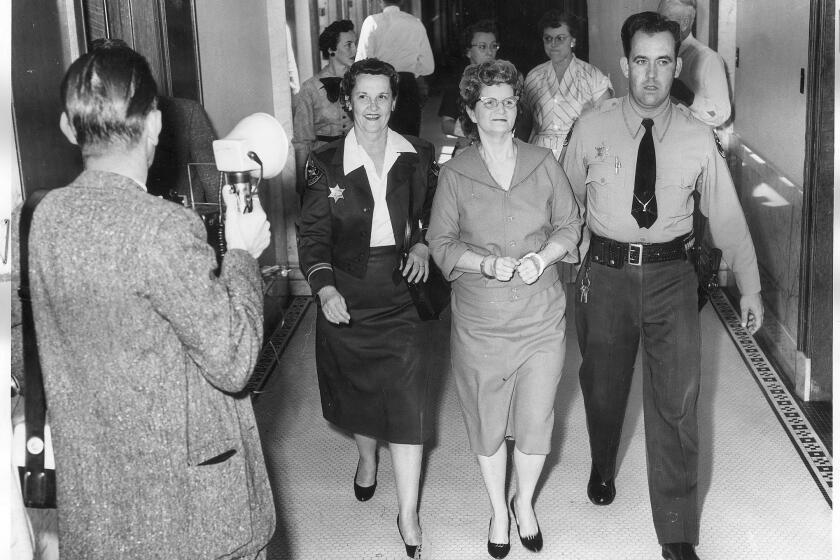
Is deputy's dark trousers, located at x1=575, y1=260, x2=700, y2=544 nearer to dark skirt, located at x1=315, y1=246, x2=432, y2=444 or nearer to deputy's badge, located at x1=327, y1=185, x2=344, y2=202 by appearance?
dark skirt, located at x1=315, y1=246, x2=432, y2=444

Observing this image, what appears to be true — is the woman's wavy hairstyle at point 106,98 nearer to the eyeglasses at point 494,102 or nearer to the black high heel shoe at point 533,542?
the eyeglasses at point 494,102

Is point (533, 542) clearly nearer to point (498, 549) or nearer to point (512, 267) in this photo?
point (498, 549)

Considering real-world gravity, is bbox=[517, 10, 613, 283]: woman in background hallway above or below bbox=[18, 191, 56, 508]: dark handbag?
above

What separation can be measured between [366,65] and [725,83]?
2655 mm

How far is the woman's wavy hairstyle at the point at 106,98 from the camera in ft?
5.79

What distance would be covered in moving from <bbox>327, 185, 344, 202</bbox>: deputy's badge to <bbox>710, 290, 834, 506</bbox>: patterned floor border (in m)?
2.10

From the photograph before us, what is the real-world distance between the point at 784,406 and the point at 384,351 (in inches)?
84.4

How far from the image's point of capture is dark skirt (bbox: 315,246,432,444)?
334 centimetres

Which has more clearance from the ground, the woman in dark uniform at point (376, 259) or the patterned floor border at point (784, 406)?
the woman in dark uniform at point (376, 259)

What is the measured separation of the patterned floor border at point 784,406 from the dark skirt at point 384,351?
1588 millimetres

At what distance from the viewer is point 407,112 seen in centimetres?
640


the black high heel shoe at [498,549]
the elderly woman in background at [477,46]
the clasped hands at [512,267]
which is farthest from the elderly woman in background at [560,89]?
the black high heel shoe at [498,549]

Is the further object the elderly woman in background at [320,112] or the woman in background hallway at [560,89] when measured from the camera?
the elderly woman in background at [320,112]

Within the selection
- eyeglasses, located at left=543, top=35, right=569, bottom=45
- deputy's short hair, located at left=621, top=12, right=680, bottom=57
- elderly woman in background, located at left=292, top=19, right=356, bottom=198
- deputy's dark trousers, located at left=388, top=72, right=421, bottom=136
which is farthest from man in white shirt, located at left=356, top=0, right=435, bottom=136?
deputy's short hair, located at left=621, top=12, right=680, bottom=57
